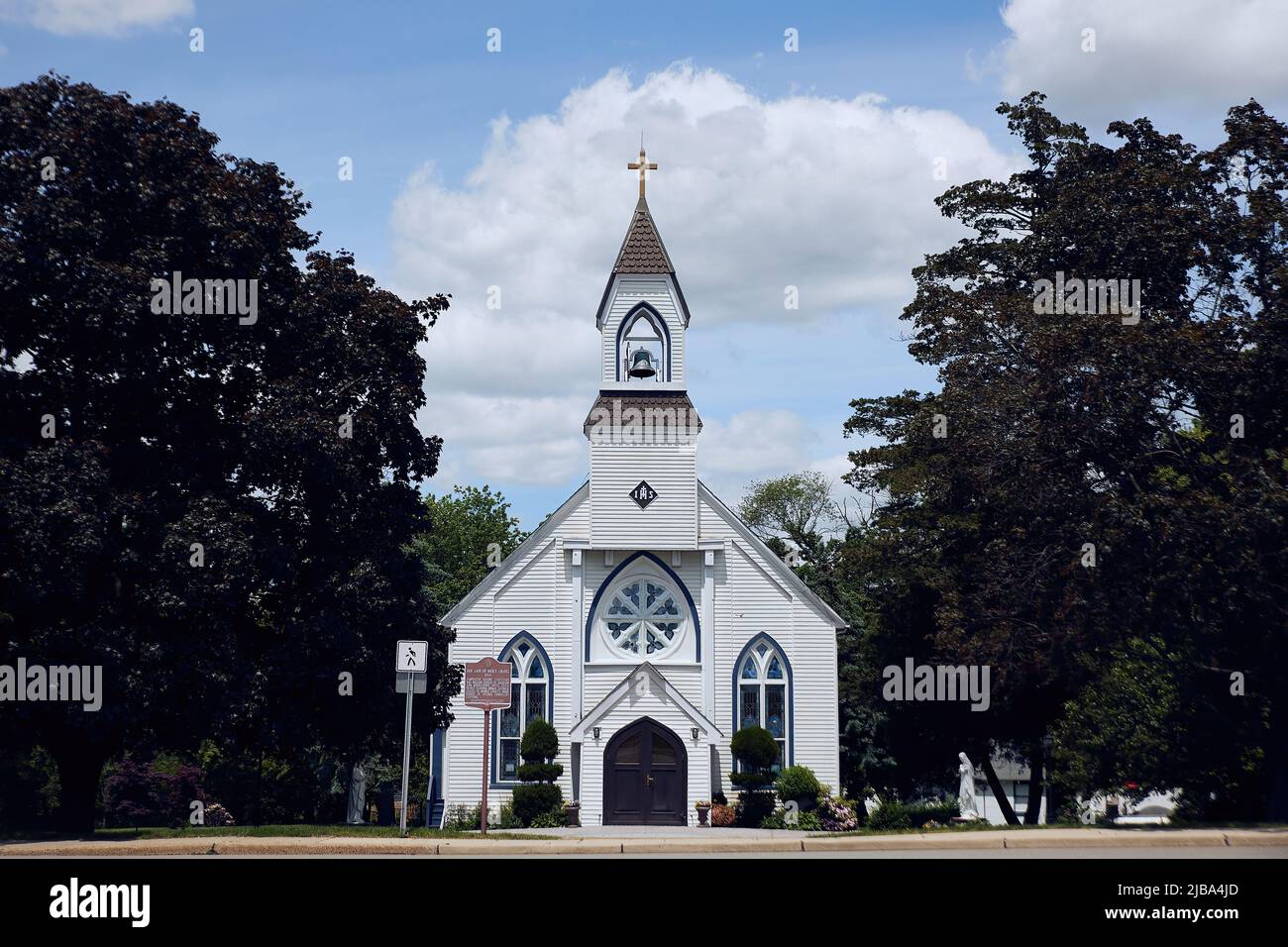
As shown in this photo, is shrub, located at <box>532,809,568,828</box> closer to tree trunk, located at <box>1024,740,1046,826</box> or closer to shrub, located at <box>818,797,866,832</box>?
shrub, located at <box>818,797,866,832</box>

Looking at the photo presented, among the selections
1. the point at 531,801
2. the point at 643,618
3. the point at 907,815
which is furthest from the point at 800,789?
the point at 531,801

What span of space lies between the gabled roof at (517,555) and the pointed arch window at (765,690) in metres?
6.17

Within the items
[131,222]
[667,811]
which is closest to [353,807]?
[667,811]

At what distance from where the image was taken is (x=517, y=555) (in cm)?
3597

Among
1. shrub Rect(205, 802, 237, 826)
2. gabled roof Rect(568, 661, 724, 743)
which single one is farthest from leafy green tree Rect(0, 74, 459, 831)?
shrub Rect(205, 802, 237, 826)

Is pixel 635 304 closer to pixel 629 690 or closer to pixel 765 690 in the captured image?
pixel 629 690

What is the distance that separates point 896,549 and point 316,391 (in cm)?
1917

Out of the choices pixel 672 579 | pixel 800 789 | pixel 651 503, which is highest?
pixel 651 503

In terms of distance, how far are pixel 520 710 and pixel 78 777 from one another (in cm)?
1275

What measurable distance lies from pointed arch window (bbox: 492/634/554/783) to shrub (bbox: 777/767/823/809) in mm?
6456

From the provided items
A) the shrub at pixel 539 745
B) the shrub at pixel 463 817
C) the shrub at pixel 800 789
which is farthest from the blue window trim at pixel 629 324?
the shrub at pixel 463 817

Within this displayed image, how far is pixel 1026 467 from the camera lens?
92.3ft

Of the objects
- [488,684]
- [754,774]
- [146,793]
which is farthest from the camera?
[146,793]

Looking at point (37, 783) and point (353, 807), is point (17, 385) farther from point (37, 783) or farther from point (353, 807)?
point (353, 807)
